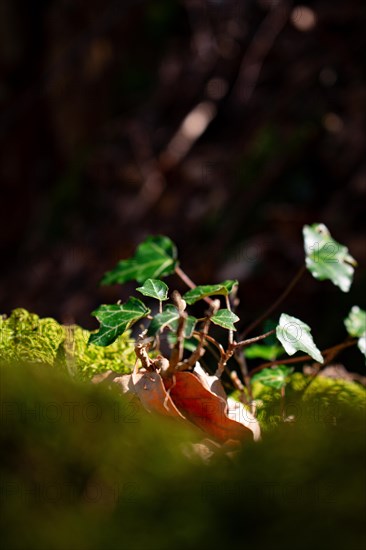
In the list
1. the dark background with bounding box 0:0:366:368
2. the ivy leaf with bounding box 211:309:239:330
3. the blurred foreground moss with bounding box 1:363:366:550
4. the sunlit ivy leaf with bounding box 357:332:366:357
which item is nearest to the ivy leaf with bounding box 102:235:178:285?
the ivy leaf with bounding box 211:309:239:330

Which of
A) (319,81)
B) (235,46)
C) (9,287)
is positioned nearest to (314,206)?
(319,81)

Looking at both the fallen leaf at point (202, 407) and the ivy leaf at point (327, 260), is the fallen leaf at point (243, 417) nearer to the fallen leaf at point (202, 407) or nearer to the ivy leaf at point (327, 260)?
the fallen leaf at point (202, 407)

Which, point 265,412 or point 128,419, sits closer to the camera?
point 128,419

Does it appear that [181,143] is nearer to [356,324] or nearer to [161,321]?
[356,324]

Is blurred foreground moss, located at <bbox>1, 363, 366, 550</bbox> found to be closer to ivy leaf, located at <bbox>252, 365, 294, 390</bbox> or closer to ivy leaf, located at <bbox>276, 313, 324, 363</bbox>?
ivy leaf, located at <bbox>276, 313, 324, 363</bbox>

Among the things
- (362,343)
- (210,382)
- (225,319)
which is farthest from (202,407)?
(362,343)

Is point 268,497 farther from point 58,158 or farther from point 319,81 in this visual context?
point 58,158
